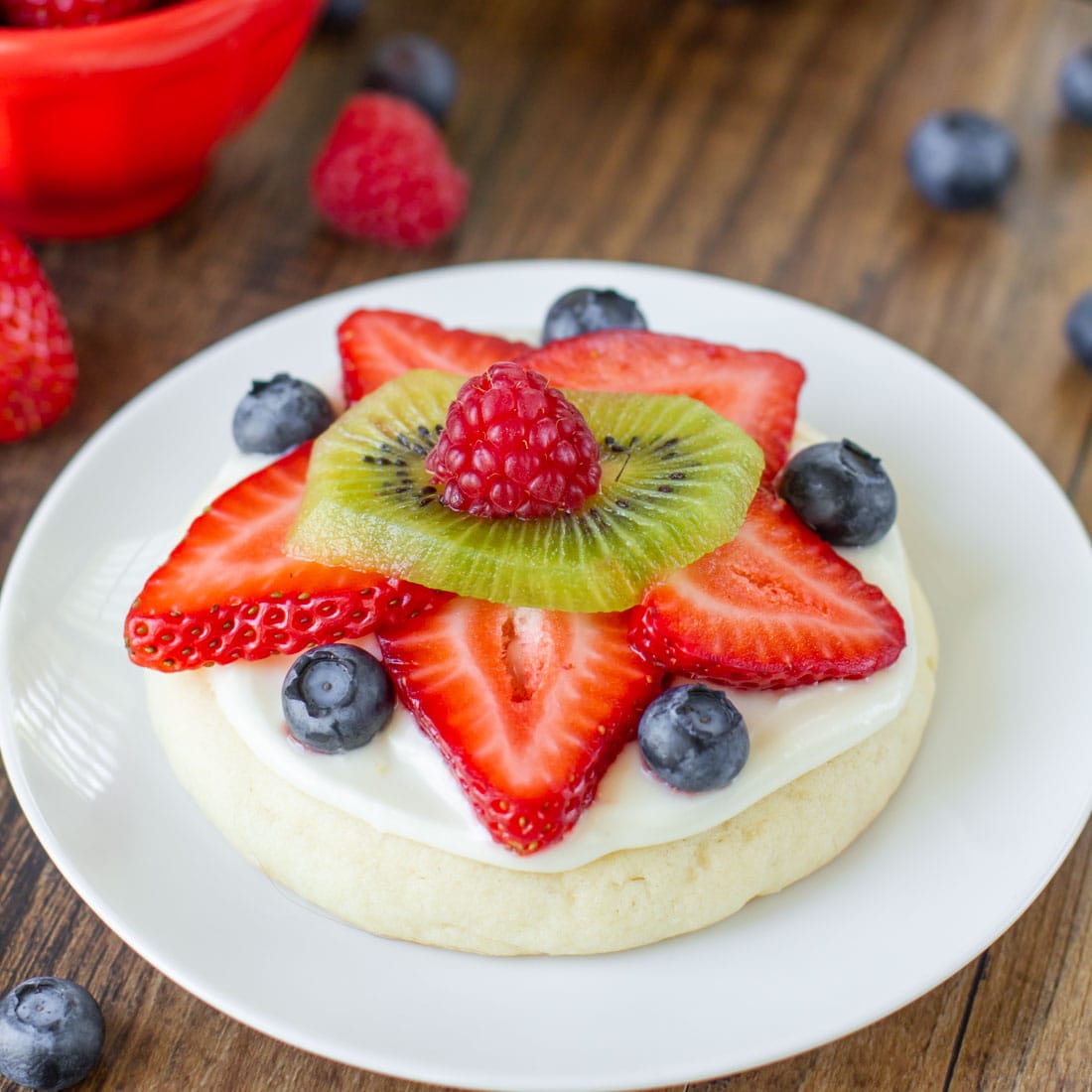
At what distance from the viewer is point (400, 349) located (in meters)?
2.20

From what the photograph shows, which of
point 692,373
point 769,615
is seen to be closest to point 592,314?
point 692,373

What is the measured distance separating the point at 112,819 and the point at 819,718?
98 centimetres

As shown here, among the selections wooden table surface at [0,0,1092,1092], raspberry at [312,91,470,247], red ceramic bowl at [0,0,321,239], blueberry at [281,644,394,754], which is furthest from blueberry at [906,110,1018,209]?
blueberry at [281,644,394,754]

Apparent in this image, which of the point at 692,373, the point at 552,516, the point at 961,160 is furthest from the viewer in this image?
the point at 961,160

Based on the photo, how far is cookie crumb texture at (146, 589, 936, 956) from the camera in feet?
5.93

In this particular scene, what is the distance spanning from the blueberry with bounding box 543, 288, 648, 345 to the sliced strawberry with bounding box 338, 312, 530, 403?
0.33ft

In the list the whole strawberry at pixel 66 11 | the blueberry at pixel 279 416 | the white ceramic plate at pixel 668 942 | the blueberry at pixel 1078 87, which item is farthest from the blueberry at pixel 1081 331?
the whole strawberry at pixel 66 11

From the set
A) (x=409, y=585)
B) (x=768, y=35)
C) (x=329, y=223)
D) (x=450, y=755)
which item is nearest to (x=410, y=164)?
(x=329, y=223)

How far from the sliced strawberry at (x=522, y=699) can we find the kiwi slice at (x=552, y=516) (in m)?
0.08

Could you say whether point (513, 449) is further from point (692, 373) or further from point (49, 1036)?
point (49, 1036)

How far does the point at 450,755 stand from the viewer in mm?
1766

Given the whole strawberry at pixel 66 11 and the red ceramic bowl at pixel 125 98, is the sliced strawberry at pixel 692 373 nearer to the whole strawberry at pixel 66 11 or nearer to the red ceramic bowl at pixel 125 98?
the red ceramic bowl at pixel 125 98

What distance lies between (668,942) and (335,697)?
55 centimetres

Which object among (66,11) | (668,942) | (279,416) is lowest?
(668,942)
